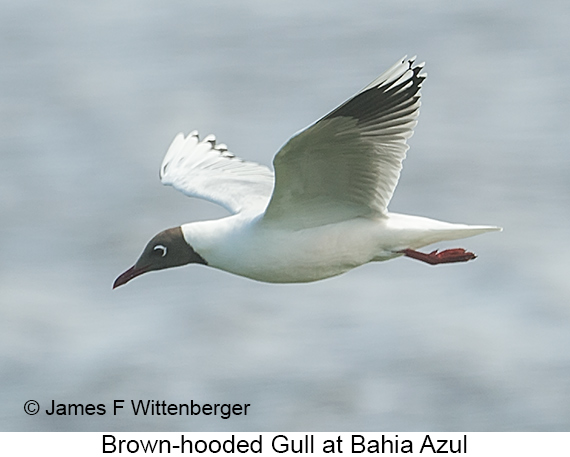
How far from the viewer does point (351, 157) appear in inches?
219

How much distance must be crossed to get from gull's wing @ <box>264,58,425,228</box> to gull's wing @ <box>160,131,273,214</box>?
823 mm

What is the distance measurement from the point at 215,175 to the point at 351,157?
215 centimetres

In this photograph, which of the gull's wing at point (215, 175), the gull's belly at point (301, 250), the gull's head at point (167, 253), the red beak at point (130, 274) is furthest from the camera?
the gull's wing at point (215, 175)

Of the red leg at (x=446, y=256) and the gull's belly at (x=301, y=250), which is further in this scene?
the red leg at (x=446, y=256)

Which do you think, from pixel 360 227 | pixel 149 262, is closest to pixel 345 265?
pixel 360 227

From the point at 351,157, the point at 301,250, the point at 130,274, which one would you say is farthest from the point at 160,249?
the point at 351,157

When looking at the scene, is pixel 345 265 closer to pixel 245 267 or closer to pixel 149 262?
pixel 245 267

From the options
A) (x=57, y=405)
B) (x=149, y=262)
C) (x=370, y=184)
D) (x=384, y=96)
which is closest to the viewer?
(x=384, y=96)

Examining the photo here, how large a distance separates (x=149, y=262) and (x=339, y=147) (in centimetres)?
146

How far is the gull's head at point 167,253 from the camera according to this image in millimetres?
6113

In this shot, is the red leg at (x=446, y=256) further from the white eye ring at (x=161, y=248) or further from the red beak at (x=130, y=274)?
the red beak at (x=130, y=274)

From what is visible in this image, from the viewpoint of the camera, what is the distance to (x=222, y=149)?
814 cm

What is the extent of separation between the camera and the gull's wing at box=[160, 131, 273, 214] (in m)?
6.96

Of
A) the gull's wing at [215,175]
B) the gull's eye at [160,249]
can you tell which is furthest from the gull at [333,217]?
the gull's wing at [215,175]
